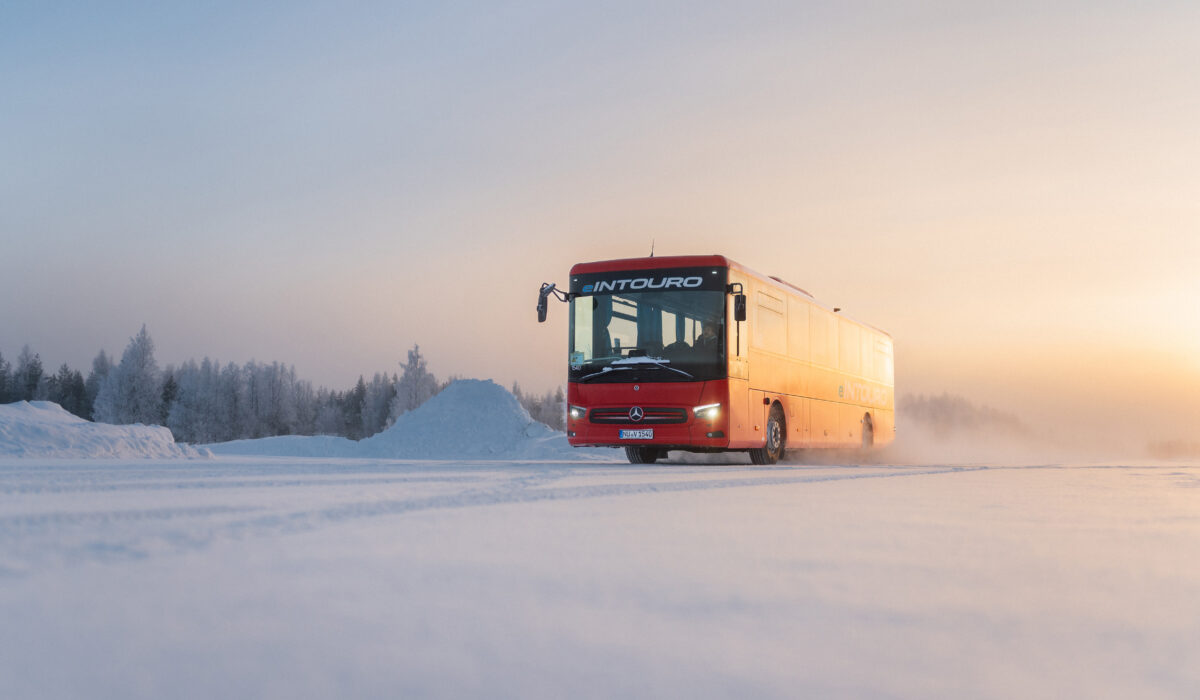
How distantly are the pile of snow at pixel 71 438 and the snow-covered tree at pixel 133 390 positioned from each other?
7979 centimetres

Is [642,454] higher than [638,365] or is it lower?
lower

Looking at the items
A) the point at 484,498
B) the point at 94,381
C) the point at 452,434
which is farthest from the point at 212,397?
the point at 484,498

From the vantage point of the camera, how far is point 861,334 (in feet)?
82.5

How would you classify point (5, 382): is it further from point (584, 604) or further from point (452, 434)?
point (584, 604)

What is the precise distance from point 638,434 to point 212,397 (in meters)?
109

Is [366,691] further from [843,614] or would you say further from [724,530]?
[724,530]

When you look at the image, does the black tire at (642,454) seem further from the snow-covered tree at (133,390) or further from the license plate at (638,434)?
the snow-covered tree at (133,390)

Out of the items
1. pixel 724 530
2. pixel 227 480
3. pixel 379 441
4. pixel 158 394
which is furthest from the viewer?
pixel 158 394

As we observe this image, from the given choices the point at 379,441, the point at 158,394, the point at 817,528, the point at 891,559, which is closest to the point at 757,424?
the point at 817,528

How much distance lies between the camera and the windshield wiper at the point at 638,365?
659 inches

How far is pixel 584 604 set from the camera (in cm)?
269

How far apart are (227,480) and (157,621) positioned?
6857 mm

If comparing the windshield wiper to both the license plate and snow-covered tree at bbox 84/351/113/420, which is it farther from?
snow-covered tree at bbox 84/351/113/420

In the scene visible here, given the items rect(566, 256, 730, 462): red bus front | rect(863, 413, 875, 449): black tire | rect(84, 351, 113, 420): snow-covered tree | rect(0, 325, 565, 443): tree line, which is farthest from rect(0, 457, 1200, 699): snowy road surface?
rect(84, 351, 113, 420): snow-covered tree
